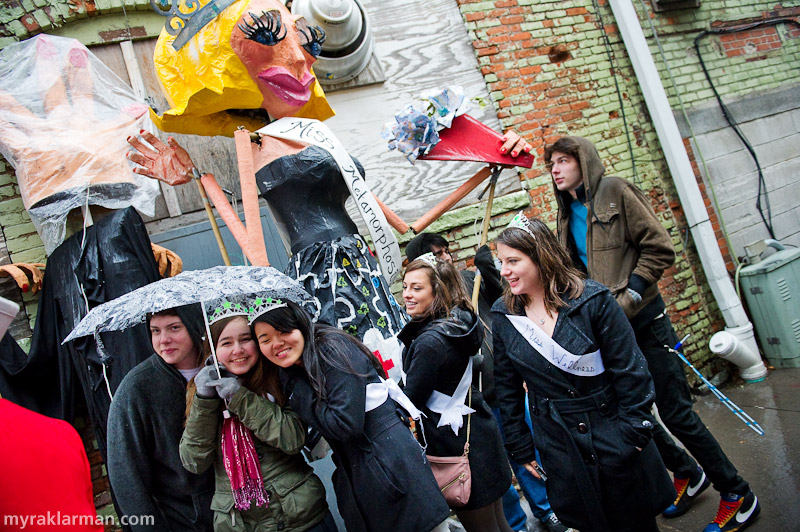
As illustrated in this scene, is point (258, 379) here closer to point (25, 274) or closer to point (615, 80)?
point (25, 274)

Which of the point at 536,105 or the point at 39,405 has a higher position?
the point at 536,105

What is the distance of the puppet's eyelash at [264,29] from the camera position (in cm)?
285

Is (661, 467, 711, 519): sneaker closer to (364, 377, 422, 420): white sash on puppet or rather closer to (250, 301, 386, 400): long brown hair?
(364, 377, 422, 420): white sash on puppet

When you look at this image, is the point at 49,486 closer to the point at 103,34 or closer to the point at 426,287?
the point at 426,287

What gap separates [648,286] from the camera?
326 cm

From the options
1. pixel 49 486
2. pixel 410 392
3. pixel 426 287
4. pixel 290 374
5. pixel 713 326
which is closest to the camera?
pixel 49 486

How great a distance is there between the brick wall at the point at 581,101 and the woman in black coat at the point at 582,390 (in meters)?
2.76

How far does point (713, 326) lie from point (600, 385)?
4.12 m

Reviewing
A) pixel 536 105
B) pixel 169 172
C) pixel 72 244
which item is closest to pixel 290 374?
pixel 169 172

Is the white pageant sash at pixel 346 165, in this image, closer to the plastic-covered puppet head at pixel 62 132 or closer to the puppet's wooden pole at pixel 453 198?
the puppet's wooden pole at pixel 453 198

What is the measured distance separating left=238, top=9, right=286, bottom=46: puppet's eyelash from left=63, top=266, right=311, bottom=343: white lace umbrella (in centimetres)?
128

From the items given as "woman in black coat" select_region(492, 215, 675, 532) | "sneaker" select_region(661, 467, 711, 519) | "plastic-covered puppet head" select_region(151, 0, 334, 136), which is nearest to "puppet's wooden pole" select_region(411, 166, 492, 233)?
"plastic-covered puppet head" select_region(151, 0, 334, 136)

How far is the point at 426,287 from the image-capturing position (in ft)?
9.05

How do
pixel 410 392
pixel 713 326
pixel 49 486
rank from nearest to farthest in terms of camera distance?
pixel 49 486 → pixel 410 392 → pixel 713 326
